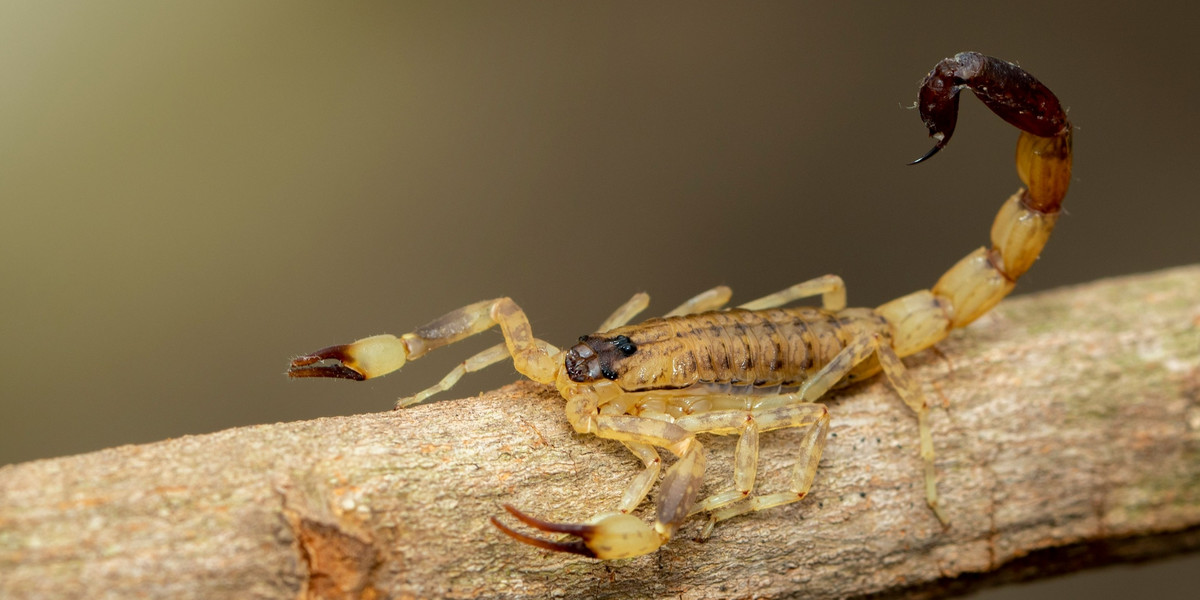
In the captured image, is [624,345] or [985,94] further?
[624,345]

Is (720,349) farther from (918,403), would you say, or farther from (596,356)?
(918,403)

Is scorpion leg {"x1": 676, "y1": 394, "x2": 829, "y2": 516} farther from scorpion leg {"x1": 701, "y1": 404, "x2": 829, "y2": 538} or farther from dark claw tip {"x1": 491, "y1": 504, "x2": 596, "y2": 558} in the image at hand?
dark claw tip {"x1": 491, "y1": 504, "x2": 596, "y2": 558}

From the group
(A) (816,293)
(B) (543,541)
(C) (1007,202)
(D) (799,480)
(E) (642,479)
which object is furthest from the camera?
(A) (816,293)

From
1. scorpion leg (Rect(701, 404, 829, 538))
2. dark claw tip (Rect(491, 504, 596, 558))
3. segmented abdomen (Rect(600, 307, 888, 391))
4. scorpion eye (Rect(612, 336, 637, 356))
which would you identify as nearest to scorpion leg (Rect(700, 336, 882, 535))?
scorpion leg (Rect(701, 404, 829, 538))

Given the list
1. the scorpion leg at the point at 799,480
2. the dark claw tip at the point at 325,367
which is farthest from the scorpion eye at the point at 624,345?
the dark claw tip at the point at 325,367

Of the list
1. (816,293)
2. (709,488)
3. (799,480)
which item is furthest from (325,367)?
(816,293)

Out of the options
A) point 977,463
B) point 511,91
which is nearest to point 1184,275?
point 977,463
